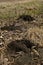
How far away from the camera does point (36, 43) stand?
41.5 ft

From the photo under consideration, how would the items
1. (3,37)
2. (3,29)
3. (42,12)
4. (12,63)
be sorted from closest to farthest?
(12,63), (3,37), (3,29), (42,12)

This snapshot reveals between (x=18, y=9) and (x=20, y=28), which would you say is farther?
(x=18, y=9)

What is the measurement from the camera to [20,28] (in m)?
→ 15.2

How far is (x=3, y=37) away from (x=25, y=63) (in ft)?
9.94

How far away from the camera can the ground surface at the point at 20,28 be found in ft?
36.7

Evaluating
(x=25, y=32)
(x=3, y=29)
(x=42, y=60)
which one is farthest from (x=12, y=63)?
(x=3, y=29)

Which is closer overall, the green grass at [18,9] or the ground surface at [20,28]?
the ground surface at [20,28]

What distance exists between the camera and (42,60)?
36.2 feet

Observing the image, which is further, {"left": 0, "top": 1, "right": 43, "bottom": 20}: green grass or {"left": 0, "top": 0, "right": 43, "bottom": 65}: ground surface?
{"left": 0, "top": 1, "right": 43, "bottom": 20}: green grass

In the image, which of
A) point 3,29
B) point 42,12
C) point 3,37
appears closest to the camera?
point 3,37

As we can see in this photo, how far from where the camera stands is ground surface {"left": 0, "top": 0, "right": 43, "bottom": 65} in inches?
440

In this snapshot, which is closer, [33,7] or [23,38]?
[23,38]

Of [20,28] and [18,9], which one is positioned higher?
[18,9]

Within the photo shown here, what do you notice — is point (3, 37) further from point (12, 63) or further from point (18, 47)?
point (12, 63)
